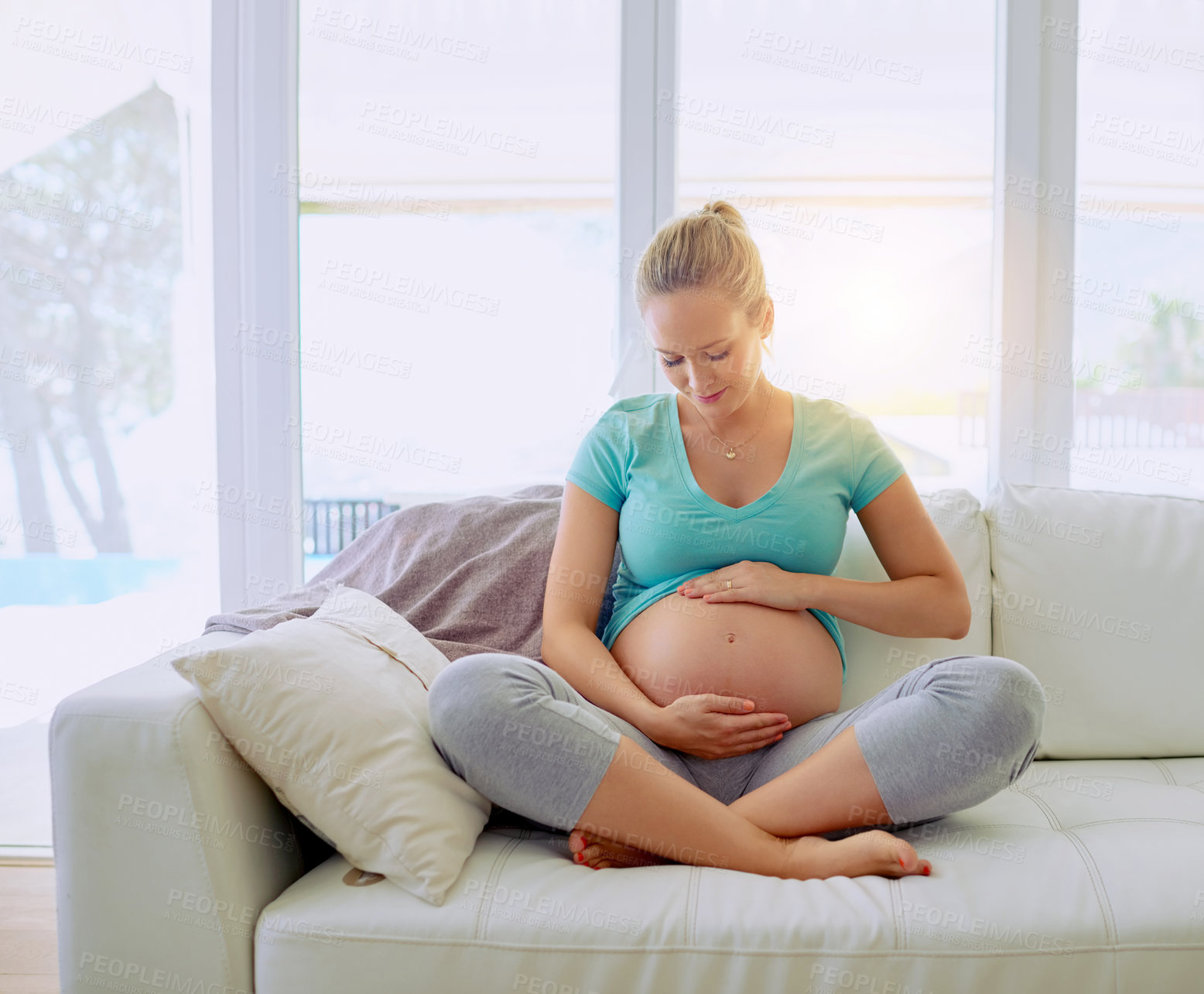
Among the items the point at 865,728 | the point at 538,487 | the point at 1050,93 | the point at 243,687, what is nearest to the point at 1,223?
the point at 538,487

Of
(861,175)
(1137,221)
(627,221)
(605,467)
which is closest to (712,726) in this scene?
(605,467)

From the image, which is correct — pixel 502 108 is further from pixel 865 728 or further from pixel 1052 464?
pixel 865 728

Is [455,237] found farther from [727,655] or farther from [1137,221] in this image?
[1137,221]

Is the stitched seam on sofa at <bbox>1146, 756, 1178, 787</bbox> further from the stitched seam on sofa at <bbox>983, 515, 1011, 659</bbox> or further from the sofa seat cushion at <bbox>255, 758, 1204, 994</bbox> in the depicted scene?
the sofa seat cushion at <bbox>255, 758, 1204, 994</bbox>

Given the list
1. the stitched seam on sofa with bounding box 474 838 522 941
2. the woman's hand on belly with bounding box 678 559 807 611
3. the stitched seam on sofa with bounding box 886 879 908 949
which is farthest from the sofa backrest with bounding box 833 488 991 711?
the stitched seam on sofa with bounding box 474 838 522 941

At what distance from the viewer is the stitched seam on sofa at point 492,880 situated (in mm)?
990

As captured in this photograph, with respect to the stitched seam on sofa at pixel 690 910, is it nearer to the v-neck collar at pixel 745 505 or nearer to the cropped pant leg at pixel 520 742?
the cropped pant leg at pixel 520 742

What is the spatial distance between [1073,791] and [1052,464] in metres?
1.05

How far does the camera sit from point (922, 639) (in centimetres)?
156

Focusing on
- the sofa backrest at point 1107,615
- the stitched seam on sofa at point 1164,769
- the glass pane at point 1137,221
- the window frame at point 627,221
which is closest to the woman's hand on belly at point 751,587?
the sofa backrest at point 1107,615

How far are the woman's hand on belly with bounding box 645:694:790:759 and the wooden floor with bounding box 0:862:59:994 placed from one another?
44.0 inches

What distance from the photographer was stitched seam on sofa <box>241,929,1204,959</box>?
96 cm

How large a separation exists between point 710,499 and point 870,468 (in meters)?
0.26

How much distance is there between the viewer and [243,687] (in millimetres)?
1062
